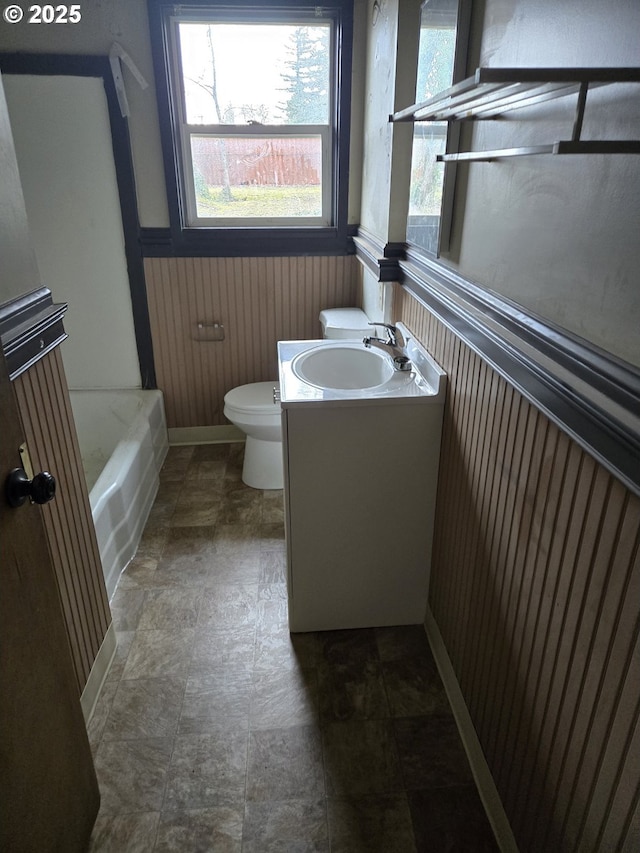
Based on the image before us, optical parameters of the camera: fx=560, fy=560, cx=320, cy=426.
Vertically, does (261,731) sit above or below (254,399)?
below

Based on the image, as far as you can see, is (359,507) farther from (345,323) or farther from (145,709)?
(345,323)

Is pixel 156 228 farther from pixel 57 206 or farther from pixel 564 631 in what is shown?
pixel 564 631

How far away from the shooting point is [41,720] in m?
1.10

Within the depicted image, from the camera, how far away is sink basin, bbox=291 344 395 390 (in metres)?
2.09

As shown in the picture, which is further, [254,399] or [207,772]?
[254,399]

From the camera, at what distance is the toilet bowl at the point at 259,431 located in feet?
8.79

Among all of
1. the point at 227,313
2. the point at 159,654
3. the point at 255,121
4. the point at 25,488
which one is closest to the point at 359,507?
the point at 159,654

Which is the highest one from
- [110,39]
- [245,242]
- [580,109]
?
[110,39]

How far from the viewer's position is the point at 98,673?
5.64ft

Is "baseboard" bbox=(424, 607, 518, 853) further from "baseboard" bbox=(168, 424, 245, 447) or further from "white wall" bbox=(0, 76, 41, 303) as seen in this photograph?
"baseboard" bbox=(168, 424, 245, 447)

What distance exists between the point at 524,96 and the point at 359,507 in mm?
1202

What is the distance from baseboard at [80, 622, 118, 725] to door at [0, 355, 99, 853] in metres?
0.35

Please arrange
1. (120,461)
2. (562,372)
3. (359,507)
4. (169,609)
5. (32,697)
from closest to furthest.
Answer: (562,372) → (32,697) → (359,507) → (169,609) → (120,461)

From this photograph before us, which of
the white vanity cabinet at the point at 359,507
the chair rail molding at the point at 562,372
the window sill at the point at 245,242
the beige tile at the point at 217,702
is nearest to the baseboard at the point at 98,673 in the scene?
the beige tile at the point at 217,702
